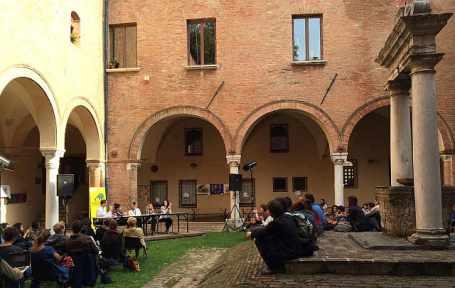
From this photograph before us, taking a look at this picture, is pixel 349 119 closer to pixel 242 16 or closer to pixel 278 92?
pixel 278 92

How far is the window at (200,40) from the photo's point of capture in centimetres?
1772

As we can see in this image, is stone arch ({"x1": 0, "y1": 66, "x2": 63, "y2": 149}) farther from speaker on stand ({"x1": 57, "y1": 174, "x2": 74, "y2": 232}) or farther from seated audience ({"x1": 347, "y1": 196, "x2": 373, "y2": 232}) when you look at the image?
seated audience ({"x1": 347, "y1": 196, "x2": 373, "y2": 232})

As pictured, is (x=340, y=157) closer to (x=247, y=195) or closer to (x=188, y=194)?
(x=247, y=195)

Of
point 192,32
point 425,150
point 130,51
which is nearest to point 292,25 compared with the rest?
point 192,32

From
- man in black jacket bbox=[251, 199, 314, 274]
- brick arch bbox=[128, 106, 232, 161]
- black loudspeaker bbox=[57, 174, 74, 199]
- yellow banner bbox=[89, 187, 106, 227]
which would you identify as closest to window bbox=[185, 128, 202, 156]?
brick arch bbox=[128, 106, 232, 161]

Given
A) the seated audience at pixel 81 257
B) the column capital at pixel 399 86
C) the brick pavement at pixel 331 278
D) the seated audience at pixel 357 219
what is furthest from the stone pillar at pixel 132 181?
the column capital at pixel 399 86

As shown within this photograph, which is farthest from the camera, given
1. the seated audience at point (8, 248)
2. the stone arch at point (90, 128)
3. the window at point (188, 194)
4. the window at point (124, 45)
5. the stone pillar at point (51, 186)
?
the window at point (188, 194)

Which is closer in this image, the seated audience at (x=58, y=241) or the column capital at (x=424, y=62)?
the column capital at (x=424, y=62)

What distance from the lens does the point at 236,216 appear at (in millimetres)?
17219

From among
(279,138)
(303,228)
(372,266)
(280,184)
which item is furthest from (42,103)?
(280,184)

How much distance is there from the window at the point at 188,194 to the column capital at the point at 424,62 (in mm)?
14764

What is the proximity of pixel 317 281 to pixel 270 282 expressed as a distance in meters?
0.57

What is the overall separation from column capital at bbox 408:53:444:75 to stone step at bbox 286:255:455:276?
9.65ft

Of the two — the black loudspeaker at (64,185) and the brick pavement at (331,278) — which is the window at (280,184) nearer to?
the black loudspeaker at (64,185)
